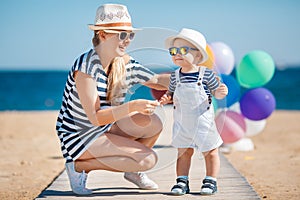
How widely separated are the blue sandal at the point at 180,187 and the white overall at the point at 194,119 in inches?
11.0

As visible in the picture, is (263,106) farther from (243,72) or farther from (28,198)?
(28,198)

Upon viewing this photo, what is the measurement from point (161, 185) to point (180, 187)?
477 millimetres

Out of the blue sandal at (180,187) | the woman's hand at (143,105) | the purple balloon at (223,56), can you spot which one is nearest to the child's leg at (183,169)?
the blue sandal at (180,187)

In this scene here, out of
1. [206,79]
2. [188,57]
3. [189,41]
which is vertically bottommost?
[206,79]

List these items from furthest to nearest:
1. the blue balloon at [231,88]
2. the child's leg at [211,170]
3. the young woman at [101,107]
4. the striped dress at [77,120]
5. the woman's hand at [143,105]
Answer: the blue balloon at [231,88] < the child's leg at [211,170] < the striped dress at [77,120] < the young woman at [101,107] < the woman's hand at [143,105]

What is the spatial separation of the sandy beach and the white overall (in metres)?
0.97

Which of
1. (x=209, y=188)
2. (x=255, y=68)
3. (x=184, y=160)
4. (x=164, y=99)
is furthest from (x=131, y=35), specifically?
(x=255, y=68)

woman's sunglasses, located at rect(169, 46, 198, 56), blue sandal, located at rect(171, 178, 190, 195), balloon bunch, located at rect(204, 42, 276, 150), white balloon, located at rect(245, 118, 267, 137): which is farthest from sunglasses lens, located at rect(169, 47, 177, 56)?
white balloon, located at rect(245, 118, 267, 137)

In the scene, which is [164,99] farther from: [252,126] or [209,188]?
[252,126]

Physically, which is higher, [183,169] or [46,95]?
[183,169]

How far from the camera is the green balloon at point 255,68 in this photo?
22.8 ft

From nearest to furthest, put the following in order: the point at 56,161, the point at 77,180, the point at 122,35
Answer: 1. the point at 122,35
2. the point at 77,180
3. the point at 56,161

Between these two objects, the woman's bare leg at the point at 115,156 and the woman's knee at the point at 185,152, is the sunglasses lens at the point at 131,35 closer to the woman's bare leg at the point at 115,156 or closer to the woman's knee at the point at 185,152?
the woman's bare leg at the point at 115,156

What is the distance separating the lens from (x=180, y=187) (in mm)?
4176
